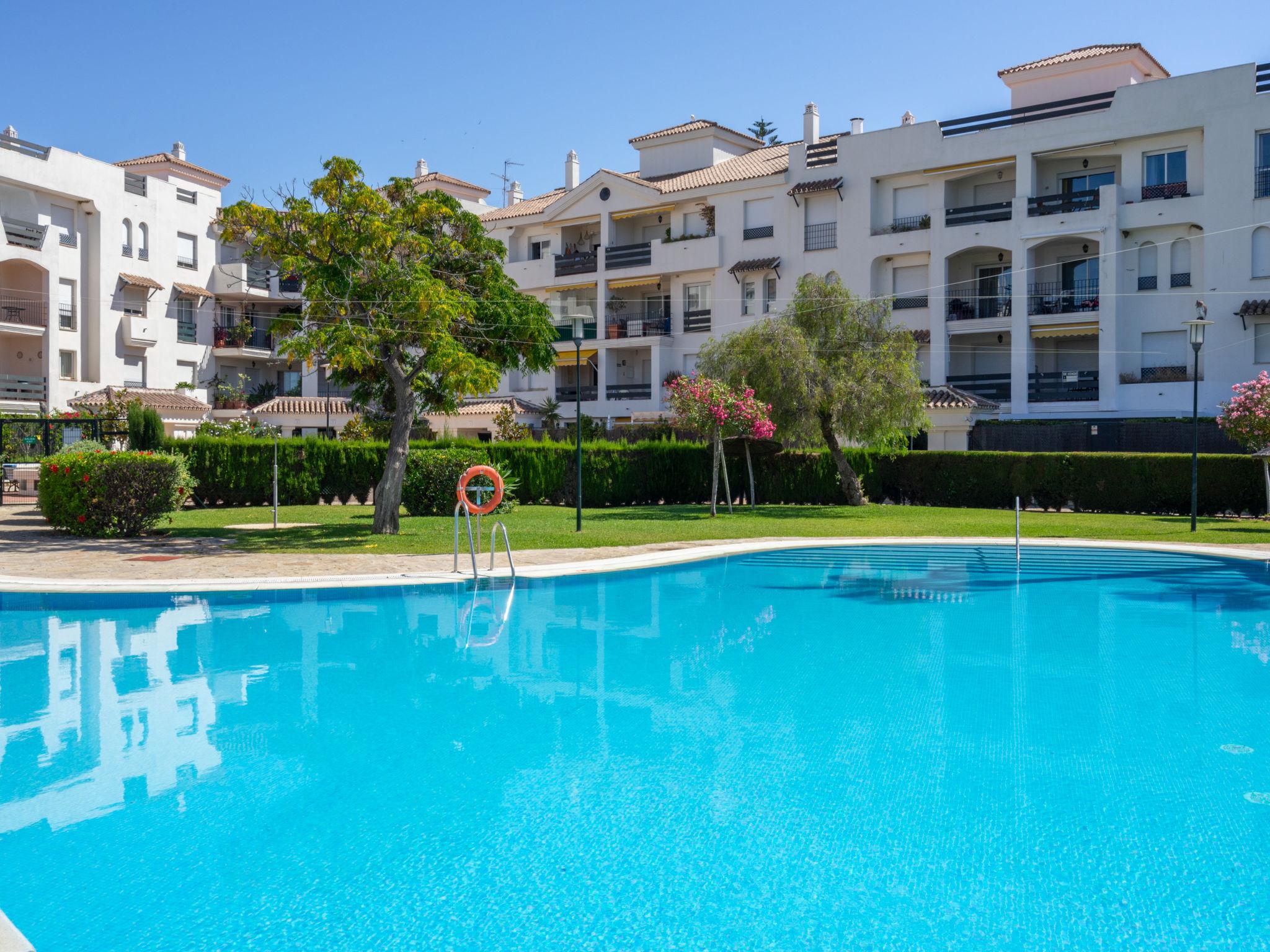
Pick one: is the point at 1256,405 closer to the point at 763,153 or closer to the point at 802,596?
the point at 802,596

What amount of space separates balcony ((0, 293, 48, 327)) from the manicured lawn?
72.4 feet

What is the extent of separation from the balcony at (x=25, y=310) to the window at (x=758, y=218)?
29.5m

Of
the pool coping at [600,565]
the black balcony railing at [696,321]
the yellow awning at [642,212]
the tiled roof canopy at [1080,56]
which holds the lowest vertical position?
the pool coping at [600,565]

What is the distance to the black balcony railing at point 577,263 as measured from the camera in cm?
4625

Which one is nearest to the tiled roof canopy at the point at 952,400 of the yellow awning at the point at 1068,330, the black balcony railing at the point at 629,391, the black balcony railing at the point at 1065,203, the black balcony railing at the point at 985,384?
the black balcony railing at the point at 985,384

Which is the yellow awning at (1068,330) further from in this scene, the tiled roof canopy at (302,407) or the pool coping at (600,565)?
the tiled roof canopy at (302,407)

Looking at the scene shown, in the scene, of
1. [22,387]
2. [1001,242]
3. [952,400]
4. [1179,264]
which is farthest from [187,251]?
[1179,264]

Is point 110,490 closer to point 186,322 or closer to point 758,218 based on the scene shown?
point 758,218

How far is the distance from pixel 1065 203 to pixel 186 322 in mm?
40195

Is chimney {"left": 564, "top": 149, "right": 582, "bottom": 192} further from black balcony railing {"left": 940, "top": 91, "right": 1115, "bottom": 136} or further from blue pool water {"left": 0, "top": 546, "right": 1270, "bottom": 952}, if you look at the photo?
blue pool water {"left": 0, "top": 546, "right": 1270, "bottom": 952}

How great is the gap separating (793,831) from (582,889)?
1.36m

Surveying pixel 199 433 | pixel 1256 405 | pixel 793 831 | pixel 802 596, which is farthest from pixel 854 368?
pixel 793 831

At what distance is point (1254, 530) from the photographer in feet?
73.7

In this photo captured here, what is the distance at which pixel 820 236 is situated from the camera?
4112 cm
